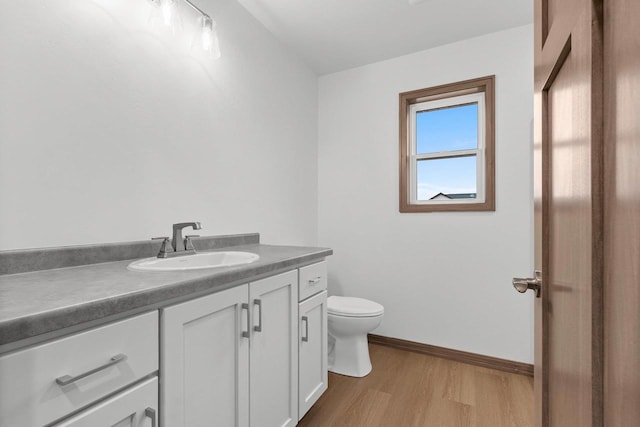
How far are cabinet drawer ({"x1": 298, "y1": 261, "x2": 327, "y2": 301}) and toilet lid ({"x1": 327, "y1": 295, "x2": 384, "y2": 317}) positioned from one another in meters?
0.42

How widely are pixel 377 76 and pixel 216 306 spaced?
7.71 ft

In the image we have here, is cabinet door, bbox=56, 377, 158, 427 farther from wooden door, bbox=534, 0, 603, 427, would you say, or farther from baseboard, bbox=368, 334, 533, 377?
baseboard, bbox=368, 334, 533, 377

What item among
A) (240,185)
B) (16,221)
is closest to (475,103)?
(240,185)

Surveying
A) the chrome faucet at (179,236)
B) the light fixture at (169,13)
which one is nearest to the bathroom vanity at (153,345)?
the chrome faucet at (179,236)

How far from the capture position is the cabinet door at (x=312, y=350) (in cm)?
151

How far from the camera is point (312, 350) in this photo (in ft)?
5.25

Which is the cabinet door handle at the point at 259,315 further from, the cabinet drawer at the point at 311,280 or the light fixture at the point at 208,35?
the light fixture at the point at 208,35

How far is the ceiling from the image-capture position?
196 cm

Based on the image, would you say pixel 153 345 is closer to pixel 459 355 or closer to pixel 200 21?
pixel 200 21

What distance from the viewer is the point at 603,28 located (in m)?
0.40

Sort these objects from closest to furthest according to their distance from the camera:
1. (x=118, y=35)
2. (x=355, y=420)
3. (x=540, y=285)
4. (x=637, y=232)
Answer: (x=637, y=232) → (x=540, y=285) → (x=118, y=35) → (x=355, y=420)

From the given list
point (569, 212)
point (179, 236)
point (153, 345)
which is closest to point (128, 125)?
point (179, 236)

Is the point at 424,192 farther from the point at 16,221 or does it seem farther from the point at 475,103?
the point at 16,221

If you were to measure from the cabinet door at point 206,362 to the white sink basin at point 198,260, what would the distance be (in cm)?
21
